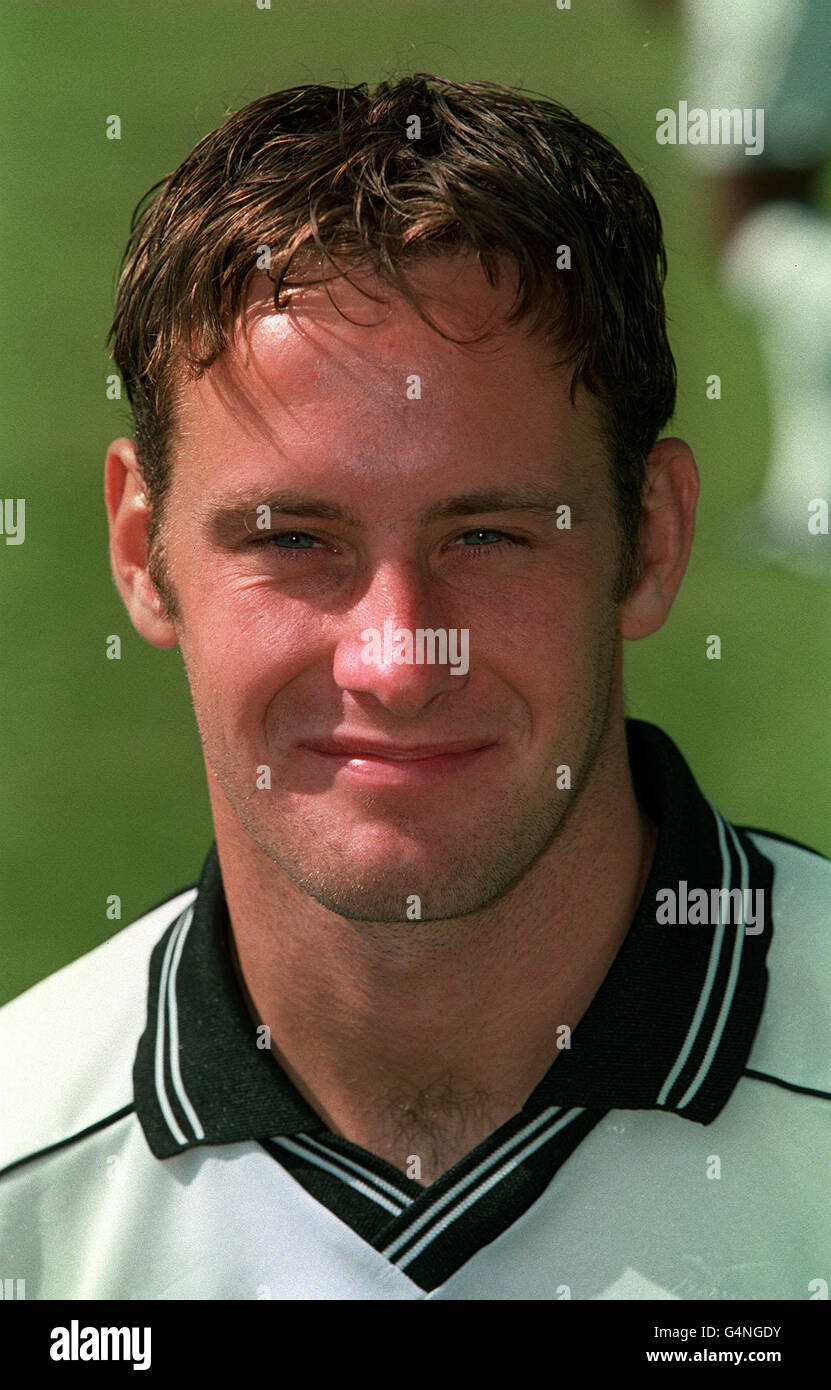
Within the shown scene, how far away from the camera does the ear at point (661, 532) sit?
212 cm

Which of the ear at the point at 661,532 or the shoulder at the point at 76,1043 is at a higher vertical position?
the ear at the point at 661,532

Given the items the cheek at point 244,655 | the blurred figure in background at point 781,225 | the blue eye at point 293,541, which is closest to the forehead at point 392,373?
the blue eye at point 293,541

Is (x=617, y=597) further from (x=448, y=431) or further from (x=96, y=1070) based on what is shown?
(x=96, y=1070)

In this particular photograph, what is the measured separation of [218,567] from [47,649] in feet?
5.99

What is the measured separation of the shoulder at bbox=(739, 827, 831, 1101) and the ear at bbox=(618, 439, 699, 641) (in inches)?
16.5

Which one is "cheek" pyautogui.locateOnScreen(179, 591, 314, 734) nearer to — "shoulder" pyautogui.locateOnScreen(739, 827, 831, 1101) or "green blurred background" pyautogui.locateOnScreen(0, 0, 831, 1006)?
"shoulder" pyautogui.locateOnScreen(739, 827, 831, 1101)

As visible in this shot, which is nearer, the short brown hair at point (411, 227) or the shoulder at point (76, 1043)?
the short brown hair at point (411, 227)

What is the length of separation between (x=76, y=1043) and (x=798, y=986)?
1.04 m

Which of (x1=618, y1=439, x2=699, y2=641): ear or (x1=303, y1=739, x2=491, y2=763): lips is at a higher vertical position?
(x1=618, y1=439, x2=699, y2=641): ear

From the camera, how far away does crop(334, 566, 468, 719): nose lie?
1824mm

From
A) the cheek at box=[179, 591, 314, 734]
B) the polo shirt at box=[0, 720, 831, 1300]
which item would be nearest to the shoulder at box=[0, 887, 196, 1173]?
the polo shirt at box=[0, 720, 831, 1300]

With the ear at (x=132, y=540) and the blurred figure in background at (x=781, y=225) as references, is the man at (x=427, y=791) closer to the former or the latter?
the ear at (x=132, y=540)

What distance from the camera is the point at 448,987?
2094 millimetres
